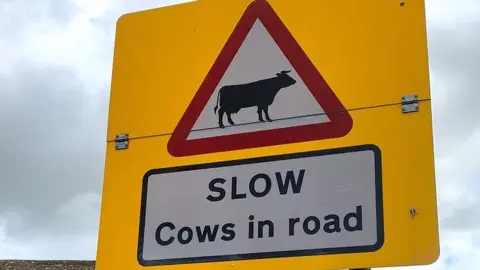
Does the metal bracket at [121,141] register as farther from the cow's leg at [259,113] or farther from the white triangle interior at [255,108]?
the cow's leg at [259,113]

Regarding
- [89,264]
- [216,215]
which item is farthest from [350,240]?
[89,264]

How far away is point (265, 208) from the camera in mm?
1433

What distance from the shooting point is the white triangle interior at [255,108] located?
4.89 ft

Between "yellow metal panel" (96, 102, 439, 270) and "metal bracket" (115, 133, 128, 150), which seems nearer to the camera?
"yellow metal panel" (96, 102, 439, 270)

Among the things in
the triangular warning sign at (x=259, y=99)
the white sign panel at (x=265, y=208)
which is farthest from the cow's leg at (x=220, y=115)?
the white sign panel at (x=265, y=208)

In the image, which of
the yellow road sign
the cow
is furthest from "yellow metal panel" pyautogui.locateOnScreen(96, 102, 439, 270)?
the cow

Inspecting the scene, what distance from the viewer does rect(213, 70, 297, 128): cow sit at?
4.99 ft

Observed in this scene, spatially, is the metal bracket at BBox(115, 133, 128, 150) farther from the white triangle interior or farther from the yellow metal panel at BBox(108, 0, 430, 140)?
the white triangle interior

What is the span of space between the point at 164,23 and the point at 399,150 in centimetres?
72

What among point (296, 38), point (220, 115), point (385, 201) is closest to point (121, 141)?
point (220, 115)

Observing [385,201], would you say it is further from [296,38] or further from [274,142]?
[296,38]

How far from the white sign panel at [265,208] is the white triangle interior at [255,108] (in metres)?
0.08

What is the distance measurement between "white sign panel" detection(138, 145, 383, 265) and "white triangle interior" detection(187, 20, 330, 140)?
0.08m

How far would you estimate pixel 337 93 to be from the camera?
1.47 metres
